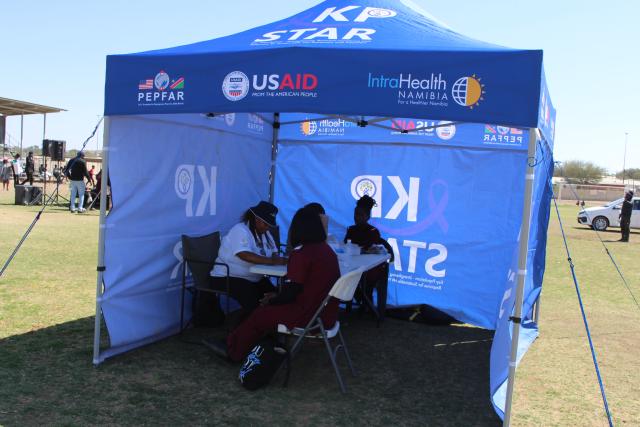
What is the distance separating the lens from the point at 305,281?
4090 mm

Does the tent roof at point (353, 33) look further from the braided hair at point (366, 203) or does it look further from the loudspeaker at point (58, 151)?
the loudspeaker at point (58, 151)

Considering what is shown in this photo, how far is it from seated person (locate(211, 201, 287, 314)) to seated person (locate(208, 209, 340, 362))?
757mm

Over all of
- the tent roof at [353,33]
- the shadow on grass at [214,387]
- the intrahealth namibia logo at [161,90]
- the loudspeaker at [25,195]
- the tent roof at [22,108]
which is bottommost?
the shadow on grass at [214,387]

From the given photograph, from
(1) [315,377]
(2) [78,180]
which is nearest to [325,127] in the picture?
(1) [315,377]

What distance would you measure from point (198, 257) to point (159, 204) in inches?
26.3

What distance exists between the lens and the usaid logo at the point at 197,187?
552cm

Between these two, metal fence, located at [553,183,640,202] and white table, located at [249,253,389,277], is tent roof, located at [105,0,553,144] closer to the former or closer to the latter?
white table, located at [249,253,389,277]

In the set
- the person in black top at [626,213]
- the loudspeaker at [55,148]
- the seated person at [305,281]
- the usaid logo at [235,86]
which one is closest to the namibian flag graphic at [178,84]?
the usaid logo at [235,86]

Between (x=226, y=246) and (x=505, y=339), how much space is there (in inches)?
99.8

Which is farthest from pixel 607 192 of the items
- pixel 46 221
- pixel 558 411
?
pixel 558 411

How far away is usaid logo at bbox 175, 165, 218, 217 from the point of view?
18.1 ft

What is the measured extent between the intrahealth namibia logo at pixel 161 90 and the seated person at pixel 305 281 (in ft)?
4.13

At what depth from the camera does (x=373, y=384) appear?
178 inches

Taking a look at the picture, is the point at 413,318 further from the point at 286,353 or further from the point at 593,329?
the point at 286,353
